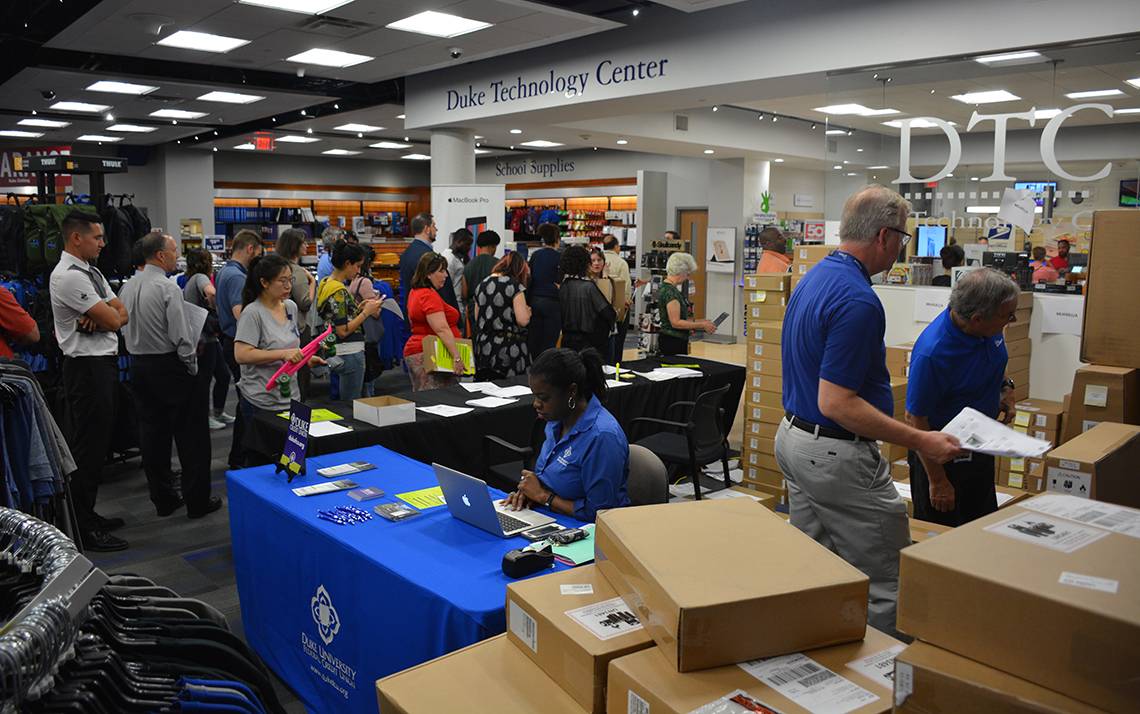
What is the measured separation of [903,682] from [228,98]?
1108 cm

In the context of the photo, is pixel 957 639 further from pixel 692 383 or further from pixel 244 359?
pixel 692 383

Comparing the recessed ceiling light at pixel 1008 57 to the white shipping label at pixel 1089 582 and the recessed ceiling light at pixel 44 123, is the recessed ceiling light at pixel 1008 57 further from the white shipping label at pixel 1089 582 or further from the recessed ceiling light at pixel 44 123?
the recessed ceiling light at pixel 44 123

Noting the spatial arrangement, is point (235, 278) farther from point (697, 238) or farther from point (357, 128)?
point (697, 238)

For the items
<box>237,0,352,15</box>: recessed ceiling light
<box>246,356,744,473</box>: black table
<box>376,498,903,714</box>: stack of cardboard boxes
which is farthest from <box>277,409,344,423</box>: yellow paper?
<box>237,0,352,15</box>: recessed ceiling light

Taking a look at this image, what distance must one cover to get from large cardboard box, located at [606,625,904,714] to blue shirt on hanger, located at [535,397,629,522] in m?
1.35

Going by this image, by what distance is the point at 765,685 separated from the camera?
1.32 metres

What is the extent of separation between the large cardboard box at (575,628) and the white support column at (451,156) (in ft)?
28.1

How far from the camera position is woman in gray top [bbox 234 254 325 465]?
4.38m

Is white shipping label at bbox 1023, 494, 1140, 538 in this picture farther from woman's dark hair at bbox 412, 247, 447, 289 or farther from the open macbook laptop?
woman's dark hair at bbox 412, 247, 447, 289

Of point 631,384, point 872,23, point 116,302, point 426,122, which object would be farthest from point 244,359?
point 426,122

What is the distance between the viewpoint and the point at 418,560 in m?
2.37

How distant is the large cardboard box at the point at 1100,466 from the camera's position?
2445mm

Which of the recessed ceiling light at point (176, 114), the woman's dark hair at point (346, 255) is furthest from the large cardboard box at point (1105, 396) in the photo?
the recessed ceiling light at point (176, 114)

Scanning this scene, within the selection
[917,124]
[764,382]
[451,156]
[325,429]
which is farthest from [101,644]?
[451,156]
